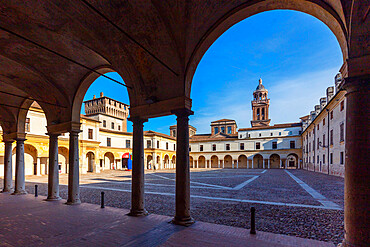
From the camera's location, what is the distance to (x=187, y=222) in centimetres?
554

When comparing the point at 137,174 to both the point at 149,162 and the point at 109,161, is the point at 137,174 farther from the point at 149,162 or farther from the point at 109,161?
the point at 149,162

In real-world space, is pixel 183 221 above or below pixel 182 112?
below

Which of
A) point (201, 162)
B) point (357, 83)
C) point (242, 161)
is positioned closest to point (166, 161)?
point (201, 162)

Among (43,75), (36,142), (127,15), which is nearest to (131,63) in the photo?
(127,15)

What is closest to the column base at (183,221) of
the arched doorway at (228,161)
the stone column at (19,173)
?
the stone column at (19,173)

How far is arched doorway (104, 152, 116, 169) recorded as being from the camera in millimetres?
39281

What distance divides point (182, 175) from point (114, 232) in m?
2.25

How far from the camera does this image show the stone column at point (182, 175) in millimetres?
5637

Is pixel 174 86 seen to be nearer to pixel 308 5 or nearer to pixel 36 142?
pixel 308 5

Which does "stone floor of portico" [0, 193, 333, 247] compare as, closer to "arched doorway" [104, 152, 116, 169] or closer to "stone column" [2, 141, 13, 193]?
"stone column" [2, 141, 13, 193]

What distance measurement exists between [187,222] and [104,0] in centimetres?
633

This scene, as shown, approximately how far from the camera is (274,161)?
166 ft

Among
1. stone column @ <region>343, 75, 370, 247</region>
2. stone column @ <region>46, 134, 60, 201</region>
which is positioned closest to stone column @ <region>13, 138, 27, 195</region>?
stone column @ <region>46, 134, 60, 201</region>

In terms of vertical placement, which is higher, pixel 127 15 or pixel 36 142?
pixel 127 15
